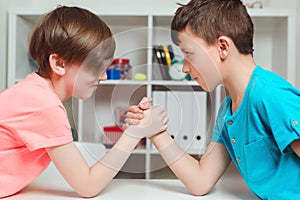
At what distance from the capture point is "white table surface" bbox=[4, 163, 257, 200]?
0.79 meters

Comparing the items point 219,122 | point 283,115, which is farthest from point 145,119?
point 283,115

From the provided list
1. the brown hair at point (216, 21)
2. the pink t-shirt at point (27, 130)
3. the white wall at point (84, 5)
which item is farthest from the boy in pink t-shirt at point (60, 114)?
the white wall at point (84, 5)

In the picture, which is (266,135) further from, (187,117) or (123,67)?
(123,67)

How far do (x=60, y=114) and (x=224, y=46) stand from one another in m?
0.35

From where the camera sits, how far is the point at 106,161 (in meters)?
0.81

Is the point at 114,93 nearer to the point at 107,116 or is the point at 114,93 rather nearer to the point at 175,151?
the point at 107,116

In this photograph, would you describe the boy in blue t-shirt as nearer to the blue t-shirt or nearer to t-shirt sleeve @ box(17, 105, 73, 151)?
the blue t-shirt

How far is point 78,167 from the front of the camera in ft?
2.61

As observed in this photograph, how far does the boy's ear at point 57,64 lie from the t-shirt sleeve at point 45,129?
0.30 ft

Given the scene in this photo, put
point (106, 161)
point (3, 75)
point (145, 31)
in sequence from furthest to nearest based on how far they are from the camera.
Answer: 1. point (3, 75)
2. point (106, 161)
3. point (145, 31)

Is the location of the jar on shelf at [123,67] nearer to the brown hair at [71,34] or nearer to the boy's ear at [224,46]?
the brown hair at [71,34]

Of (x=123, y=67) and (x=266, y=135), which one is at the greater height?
(x=123, y=67)

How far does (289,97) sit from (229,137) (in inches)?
7.2

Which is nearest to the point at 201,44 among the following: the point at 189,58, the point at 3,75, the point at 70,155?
the point at 189,58
